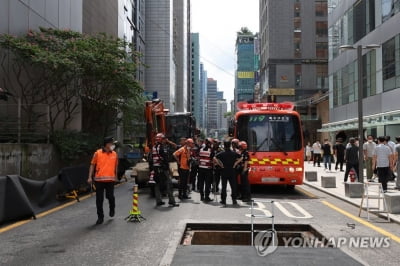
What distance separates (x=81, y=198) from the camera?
50.8 ft

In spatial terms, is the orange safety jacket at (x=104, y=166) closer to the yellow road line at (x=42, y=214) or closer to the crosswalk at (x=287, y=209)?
the yellow road line at (x=42, y=214)

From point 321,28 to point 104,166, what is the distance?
76497mm

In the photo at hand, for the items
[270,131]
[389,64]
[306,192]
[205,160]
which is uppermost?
[389,64]

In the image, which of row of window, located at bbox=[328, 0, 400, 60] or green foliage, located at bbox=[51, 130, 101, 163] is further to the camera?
row of window, located at bbox=[328, 0, 400, 60]

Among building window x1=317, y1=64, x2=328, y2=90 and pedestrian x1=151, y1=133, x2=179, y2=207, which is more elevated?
building window x1=317, y1=64, x2=328, y2=90

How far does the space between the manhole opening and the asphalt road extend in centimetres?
19

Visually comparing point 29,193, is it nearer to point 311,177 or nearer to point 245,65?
point 311,177

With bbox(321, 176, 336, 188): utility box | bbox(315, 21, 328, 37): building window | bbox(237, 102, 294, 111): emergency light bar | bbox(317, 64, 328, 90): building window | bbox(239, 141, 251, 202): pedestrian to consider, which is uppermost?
bbox(315, 21, 328, 37): building window

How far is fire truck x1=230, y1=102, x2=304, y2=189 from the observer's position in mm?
16531

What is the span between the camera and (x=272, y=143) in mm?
16891

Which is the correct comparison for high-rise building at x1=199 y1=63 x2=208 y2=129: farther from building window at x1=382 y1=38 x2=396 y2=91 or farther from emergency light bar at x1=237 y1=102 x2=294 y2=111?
emergency light bar at x1=237 y1=102 x2=294 y2=111

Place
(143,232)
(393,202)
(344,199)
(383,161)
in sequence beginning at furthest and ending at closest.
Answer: (383,161) < (344,199) < (393,202) < (143,232)

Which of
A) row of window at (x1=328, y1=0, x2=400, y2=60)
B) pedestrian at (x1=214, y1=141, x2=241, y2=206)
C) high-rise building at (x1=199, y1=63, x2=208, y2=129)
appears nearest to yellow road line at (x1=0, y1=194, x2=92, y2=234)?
pedestrian at (x1=214, y1=141, x2=241, y2=206)

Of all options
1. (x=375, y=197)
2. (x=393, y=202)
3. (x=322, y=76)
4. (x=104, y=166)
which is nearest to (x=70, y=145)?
(x=104, y=166)
